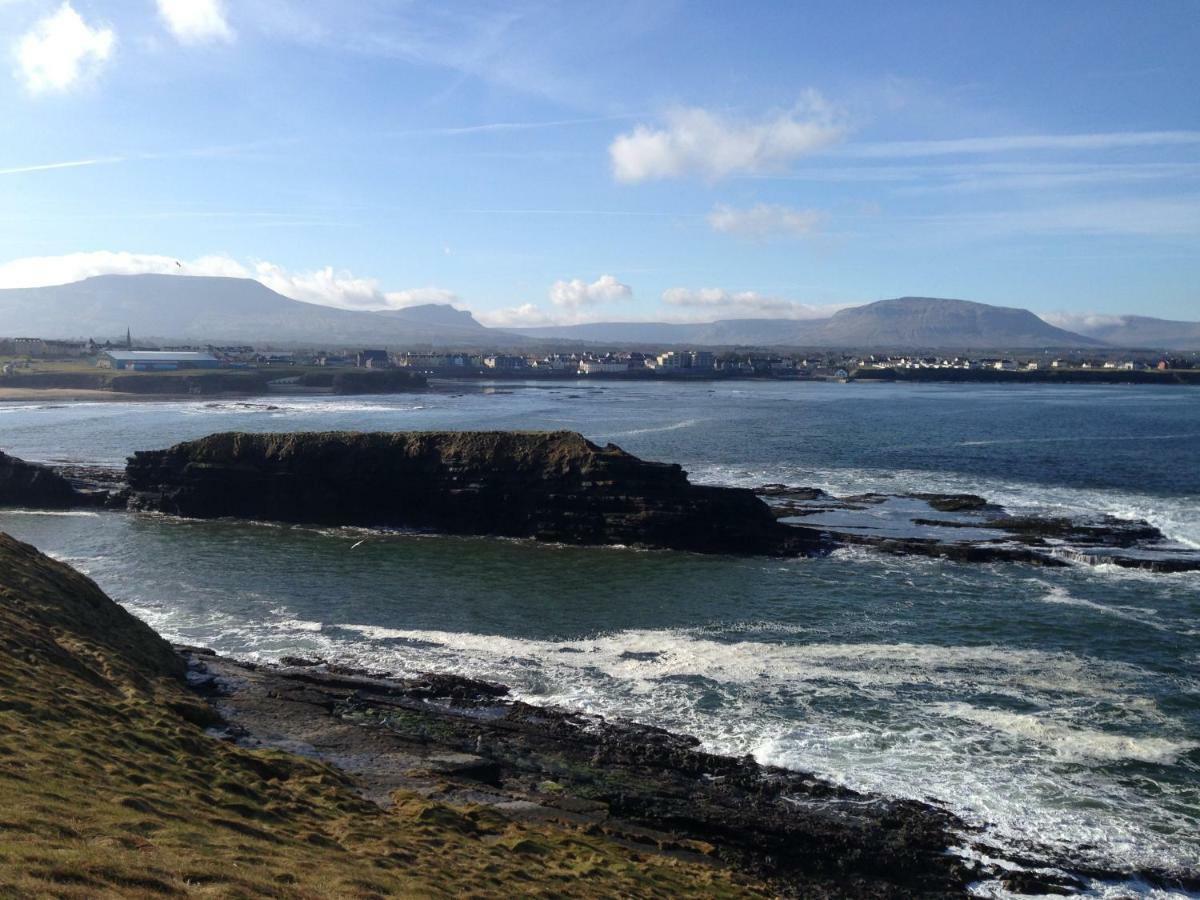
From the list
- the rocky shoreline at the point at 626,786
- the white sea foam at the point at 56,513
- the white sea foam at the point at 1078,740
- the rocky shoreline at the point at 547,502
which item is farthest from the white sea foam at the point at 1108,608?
the white sea foam at the point at 56,513

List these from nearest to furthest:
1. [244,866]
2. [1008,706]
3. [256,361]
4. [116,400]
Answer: [244,866] → [1008,706] → [116,400] → [256,361]

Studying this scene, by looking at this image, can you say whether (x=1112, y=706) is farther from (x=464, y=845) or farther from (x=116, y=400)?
(x=116, y=400)

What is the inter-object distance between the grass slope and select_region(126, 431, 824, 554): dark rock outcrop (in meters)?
20.2

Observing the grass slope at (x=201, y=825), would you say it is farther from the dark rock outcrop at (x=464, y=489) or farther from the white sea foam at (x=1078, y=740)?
the dark rock outcrop at (x=464, y=489)

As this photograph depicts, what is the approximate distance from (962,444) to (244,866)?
66.3m

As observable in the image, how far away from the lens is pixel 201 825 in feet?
35.5

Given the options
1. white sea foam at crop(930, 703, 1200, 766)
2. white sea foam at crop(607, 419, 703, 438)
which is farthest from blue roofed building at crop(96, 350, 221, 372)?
white sea foam at crop(930, 703, 1200, 766)

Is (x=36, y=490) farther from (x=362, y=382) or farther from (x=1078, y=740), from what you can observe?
(x=362, y=382)

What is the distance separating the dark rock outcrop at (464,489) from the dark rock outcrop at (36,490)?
2.78 metres

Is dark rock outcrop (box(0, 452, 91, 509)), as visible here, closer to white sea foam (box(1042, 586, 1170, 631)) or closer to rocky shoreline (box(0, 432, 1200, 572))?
rocky shoreline (box(0, 432, 1200, 572))

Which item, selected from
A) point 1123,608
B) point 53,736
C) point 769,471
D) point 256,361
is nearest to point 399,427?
point 769,471

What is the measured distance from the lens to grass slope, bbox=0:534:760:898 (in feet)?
29.5

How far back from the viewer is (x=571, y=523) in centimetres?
3544

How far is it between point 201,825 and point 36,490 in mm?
37652
